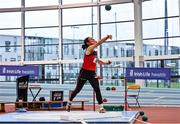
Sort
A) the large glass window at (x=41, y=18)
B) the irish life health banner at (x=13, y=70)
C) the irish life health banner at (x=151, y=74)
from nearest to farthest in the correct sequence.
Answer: the irish life health banner at (x=151, y=74) < the irish life health banner at (x=13, y=70) < the large glass window at (x=41, y=18)

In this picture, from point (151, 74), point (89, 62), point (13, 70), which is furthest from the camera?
point (13, 70)

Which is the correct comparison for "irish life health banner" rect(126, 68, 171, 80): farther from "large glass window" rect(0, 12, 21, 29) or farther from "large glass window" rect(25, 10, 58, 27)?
"large glass window" rect(0, 12, 21, 29)

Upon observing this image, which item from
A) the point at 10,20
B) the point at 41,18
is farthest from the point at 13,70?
the point at 10,20

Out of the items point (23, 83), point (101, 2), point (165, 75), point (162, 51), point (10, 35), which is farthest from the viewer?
point (10, 35)

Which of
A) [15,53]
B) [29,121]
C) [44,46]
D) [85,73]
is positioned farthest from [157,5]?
[29,121]

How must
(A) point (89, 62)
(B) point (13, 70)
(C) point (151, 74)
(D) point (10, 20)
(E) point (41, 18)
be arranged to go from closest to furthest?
(A) point (89, 62)
(C) point (151, 74)
(B) point (13, 70)
(E) point (41, 18)
(D) point (10, 20)

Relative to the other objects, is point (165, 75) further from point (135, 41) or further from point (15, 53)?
point (15, 53)

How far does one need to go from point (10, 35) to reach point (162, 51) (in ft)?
24.7

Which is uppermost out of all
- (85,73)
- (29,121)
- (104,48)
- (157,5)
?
(157,5)

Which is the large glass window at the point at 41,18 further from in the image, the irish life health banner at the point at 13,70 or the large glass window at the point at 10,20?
the irish life health banner at the point at 13,70

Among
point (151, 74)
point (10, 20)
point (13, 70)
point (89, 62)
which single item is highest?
point (10, 20)

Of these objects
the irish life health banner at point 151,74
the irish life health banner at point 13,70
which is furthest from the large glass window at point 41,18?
the irish life health banner at point 151,74

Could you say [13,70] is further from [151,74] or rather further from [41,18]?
[41,18]

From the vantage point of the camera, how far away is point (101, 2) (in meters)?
17.5
